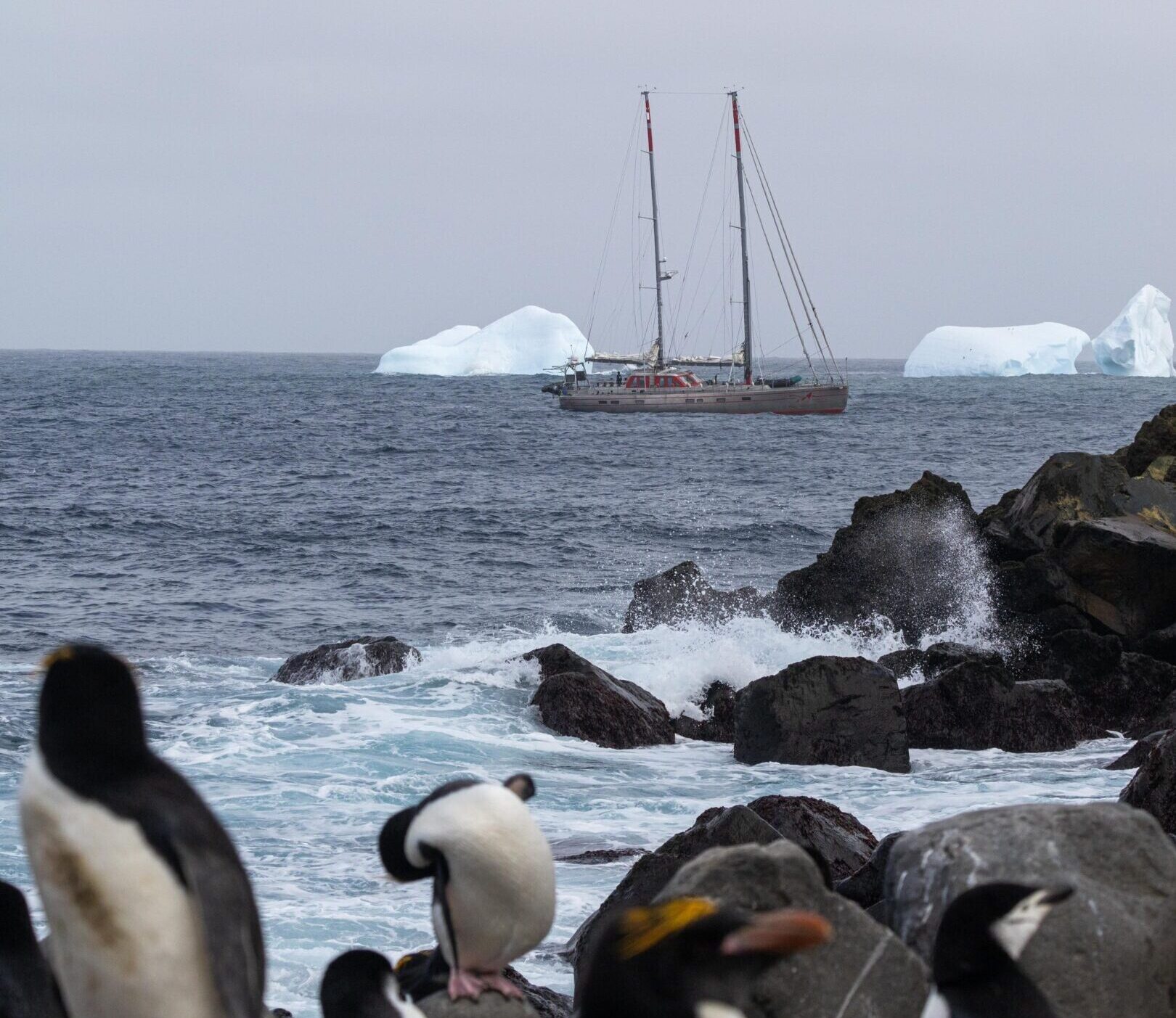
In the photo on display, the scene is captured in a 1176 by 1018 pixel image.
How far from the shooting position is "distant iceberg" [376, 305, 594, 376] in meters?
144

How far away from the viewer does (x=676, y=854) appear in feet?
25.0

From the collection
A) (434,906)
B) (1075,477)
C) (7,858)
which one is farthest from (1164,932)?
(1075,477)

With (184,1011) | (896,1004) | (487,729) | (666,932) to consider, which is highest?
(666,932)

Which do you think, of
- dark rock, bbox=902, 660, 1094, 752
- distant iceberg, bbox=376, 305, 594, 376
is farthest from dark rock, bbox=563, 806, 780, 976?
distant iceberg, bbox=376, 305, 594, 376

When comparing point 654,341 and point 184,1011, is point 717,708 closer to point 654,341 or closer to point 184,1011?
point 184,1011

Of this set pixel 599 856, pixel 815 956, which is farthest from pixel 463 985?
pixel 599 856

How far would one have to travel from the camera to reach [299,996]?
8062 millimetres

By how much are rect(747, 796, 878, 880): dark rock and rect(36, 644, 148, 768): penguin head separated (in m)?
5.58

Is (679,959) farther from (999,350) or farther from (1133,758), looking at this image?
(999,350)

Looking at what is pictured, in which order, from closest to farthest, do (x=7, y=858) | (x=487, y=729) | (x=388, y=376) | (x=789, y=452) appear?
(x=7, y=858) < (x=487, y=729) < (x=789, y=452) < (x=388, y=376)

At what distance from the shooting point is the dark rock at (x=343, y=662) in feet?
57.3

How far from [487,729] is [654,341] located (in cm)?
7034

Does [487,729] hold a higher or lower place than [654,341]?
lower

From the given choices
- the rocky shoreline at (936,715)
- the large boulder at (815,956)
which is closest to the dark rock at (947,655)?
the rocky shoreline at (936,715)
